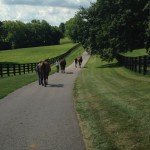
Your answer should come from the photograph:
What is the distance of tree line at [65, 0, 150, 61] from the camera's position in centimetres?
4731

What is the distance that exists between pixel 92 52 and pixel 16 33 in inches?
5181

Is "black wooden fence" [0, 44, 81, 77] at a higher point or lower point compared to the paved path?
lower

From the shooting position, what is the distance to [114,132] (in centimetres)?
1012

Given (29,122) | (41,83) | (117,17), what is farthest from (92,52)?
(29,122)

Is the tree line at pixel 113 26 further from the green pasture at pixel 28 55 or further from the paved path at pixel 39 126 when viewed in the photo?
the green pasture at pixel 28 55

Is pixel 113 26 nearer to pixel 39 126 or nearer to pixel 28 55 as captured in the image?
pixel 39 126

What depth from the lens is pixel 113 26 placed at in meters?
50.5

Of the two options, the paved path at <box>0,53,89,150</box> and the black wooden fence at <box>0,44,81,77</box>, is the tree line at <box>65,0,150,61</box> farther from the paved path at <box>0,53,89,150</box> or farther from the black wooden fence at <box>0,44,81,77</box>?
the paved path at <box>0,53,89,150</box>

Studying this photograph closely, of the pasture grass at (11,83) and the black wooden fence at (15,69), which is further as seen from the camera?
the black wooden fence at (15,69)

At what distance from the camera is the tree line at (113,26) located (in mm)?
47312

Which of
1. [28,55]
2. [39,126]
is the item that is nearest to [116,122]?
[39,126]

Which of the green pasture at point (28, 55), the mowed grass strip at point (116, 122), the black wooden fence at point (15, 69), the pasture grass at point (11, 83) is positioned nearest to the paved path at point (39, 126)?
the mowed grass strip at point (116, 122)

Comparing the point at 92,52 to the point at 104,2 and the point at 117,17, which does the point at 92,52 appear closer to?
the point at 104,2

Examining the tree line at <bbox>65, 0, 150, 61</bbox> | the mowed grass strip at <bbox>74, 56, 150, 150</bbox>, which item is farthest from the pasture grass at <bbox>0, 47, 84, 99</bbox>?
the tree line at <bbox>65, 0, 150, 61</bbox>
